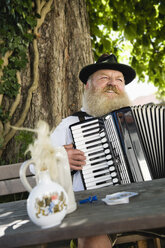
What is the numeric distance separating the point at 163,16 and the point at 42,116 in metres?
2.35

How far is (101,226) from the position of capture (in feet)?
2.91

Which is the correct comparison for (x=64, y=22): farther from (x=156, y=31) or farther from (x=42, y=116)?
(x=156, y=31)

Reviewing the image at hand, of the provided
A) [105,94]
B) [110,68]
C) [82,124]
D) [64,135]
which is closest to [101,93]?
[105,94]

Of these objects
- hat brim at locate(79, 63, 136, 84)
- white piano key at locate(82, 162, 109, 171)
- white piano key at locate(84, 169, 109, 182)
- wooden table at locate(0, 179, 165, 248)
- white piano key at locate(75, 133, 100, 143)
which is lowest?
wooden table at locate(0, 179, 165, 248)

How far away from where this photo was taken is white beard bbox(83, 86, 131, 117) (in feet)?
7.41

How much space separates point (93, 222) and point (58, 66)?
7.43 feet

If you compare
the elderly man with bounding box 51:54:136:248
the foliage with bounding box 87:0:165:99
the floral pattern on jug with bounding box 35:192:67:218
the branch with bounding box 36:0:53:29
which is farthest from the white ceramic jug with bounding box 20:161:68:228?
the foliage with bounding box 87:0:165:99

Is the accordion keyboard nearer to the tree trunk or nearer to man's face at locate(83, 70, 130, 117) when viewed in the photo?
man's face at locate(83, 70, 130, 117)

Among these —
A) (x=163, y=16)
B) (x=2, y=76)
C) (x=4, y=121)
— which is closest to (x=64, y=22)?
(x=2, y=76)

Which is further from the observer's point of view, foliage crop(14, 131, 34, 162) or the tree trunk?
the tree trunk

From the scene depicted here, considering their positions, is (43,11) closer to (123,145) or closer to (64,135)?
(64,135)

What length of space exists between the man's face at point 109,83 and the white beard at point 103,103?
1.0 inches

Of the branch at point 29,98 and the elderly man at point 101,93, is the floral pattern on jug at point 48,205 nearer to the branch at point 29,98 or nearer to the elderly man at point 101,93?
the elderly man at point 101,93

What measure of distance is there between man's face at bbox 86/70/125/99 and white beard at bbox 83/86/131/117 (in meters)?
0.02
